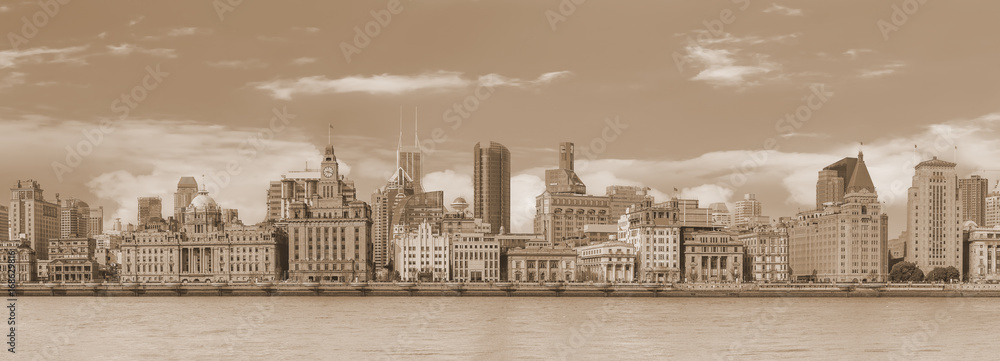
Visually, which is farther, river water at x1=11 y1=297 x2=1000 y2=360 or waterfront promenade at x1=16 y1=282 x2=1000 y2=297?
waterfront promenade at x1=16 y1=282 x2=1000 y2=297

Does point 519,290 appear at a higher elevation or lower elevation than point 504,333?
lower

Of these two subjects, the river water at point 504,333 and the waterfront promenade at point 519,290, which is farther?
the waterfront promenade at point 519,290

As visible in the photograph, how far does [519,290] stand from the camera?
599 ft

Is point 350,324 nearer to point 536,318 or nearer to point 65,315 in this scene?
point 536,318

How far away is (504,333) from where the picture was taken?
92.0 m

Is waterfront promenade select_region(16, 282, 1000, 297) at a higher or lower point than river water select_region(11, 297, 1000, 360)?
lower

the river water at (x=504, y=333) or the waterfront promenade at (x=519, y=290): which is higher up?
the river water at (x=504, y=333)

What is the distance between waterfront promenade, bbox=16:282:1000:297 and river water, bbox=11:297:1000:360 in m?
45.4

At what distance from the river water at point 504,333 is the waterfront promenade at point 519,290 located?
45.4 metres

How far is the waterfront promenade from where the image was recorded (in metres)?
181

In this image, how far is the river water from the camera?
3004 inches

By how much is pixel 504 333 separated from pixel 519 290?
297 feet

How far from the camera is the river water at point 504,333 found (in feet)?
250

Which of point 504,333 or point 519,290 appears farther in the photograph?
point 519,290
